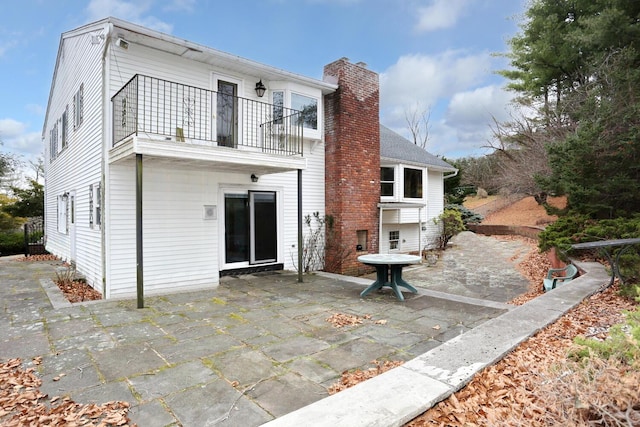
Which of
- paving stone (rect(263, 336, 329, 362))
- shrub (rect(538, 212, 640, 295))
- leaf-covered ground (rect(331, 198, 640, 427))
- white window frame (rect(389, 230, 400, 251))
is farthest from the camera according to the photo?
white window frame (rect(389, 230, 400, 251))

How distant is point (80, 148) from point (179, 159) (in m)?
4.38

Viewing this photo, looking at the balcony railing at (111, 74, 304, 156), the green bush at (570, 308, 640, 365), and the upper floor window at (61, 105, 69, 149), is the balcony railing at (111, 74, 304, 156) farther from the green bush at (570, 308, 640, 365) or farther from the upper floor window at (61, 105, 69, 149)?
the green bush at (570, 308, 640, 365)

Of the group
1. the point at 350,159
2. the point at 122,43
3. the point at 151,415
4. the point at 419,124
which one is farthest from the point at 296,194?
the point at 419,124

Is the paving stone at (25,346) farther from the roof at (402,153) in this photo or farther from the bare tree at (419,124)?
the bare tree at (419,124)

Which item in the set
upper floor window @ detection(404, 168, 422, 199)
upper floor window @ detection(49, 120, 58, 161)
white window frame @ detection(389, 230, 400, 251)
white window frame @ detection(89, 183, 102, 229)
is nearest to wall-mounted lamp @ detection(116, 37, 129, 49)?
white window frame @ detection(89, 183, 102, 229)

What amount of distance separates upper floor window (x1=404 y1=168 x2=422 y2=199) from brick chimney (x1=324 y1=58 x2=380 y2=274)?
3.90 metres

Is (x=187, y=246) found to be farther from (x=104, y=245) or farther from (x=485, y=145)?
(x=485, y=145)

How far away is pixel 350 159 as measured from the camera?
10.3 m

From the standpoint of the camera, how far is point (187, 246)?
773 centimetres

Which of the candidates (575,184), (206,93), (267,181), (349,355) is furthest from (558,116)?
(349,355)

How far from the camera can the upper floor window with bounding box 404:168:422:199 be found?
14.4m

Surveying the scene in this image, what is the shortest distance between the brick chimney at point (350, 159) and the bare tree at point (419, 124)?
77.0ft

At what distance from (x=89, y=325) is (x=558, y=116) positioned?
15.2 metres

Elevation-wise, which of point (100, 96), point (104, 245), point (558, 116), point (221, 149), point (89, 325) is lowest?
point (89, 325)
